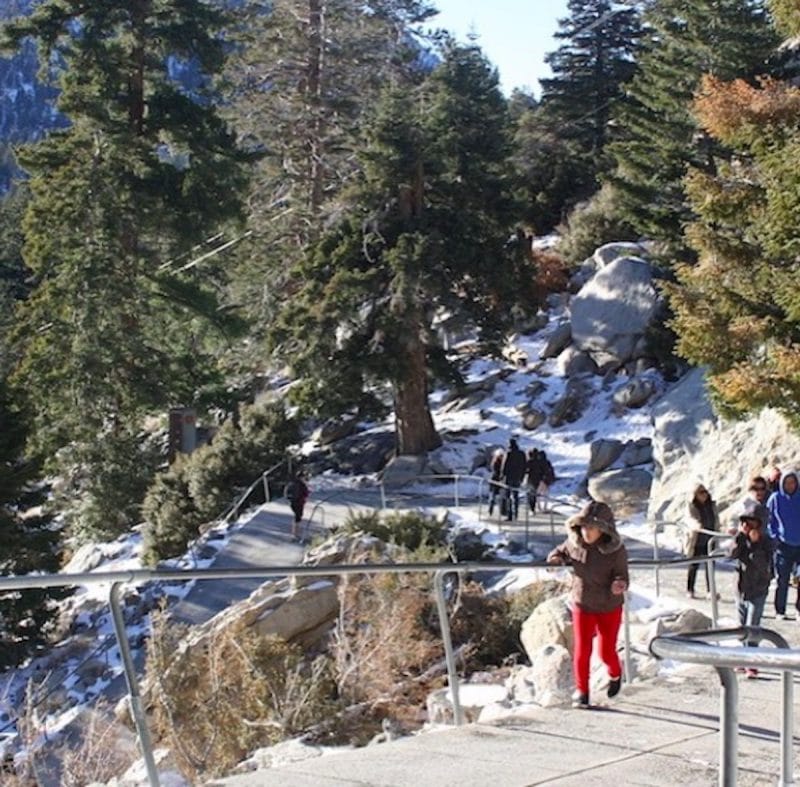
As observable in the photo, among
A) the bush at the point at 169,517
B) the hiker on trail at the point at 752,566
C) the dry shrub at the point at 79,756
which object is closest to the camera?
the dry shrub at the point at 79,756

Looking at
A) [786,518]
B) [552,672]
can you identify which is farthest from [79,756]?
[786,518]

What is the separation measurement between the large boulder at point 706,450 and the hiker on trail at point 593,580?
11278 mm

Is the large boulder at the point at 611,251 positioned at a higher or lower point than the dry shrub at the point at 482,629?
higher

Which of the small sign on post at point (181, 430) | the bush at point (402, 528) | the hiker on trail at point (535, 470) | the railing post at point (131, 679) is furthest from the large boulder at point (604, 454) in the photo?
the railing post at point (131, 679)

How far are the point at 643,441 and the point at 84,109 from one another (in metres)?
16.7

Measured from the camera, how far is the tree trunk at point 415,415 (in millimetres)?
29609

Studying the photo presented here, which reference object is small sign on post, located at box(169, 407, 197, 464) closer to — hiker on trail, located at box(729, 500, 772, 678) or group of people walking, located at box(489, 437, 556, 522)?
group of people walking, located at box(489, 437, 556, 522)

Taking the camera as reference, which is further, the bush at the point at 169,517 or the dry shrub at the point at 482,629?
the bush at the point at 169,517

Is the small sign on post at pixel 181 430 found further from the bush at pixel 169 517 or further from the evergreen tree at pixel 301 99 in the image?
the evergreen tree at pixel 301 99

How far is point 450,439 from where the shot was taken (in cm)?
3191

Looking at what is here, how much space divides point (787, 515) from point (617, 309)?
73.0 ft

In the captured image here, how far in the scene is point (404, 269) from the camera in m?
28.1

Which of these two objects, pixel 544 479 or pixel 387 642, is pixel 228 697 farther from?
pixel 544 479

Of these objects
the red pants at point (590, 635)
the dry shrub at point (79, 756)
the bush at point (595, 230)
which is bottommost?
the dry shrub at point (79, 756)
